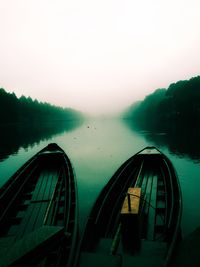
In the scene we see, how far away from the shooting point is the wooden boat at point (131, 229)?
8984 millimetres

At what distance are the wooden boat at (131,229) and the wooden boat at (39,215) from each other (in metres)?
1.17

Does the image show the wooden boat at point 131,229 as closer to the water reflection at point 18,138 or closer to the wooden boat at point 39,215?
the wooden boat at point 39,215

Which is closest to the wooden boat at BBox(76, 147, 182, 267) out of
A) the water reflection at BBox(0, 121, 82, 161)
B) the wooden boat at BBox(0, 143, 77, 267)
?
the wooden boat at BBox(0, 143, 77, 267)

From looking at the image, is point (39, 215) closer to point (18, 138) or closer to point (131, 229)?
point (131, 229)

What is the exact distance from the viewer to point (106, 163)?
36.4 m

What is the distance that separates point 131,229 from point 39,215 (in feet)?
23.8

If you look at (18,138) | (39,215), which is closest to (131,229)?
(39,215)

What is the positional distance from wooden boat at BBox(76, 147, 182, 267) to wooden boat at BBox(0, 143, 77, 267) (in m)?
1.17

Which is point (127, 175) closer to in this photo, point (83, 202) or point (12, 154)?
point (83, 202)

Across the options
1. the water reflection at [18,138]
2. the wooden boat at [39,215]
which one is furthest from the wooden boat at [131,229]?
the water reflection at [18,138]

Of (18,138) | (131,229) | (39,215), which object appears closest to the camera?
(131,229)

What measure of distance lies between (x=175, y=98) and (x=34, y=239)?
117m

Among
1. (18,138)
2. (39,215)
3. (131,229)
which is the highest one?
(131,229)

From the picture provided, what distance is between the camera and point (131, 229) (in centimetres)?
975
